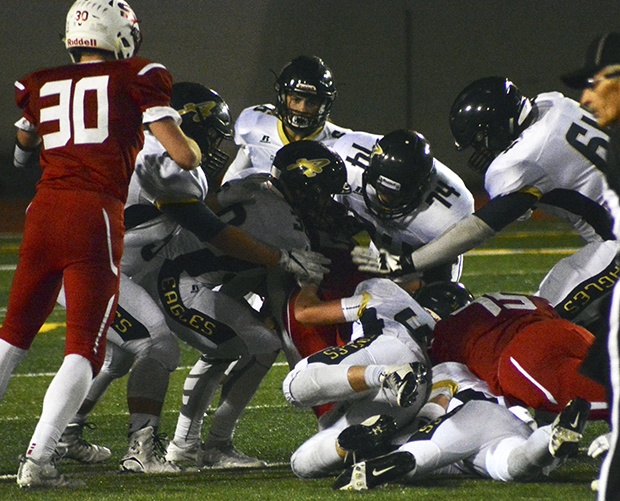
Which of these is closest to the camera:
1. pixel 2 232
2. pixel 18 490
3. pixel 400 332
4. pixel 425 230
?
pixel 18 490

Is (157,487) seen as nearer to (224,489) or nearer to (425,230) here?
(224,489)

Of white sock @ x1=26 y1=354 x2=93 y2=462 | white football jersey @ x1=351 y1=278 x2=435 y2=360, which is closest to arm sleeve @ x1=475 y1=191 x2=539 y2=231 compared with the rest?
white football jersey @ x1=351 y1=278 x2=435 y2=360

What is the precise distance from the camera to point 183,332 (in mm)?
4570

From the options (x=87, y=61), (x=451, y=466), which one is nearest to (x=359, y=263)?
(x=451, y=466)

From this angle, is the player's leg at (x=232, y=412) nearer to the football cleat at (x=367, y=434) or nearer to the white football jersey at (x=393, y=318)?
the white football jersey at (x=393, y=318)

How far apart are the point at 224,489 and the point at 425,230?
1509 millimetres

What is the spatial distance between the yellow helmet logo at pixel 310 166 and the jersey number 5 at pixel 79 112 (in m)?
1.01

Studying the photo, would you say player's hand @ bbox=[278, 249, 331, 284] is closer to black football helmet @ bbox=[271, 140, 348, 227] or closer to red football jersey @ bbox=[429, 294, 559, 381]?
black football helmet @ bbox=[271, 140, 348, 227]

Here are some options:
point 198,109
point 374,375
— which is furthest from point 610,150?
point 198,109

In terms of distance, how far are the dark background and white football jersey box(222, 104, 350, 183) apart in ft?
30.0

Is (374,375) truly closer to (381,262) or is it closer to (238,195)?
(381,262)

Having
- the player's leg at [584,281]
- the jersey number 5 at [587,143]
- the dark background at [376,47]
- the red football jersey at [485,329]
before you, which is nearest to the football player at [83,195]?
the red football jersey at [485,329]

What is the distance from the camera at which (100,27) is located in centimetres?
392

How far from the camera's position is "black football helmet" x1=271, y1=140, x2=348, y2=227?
4621 millimetres
